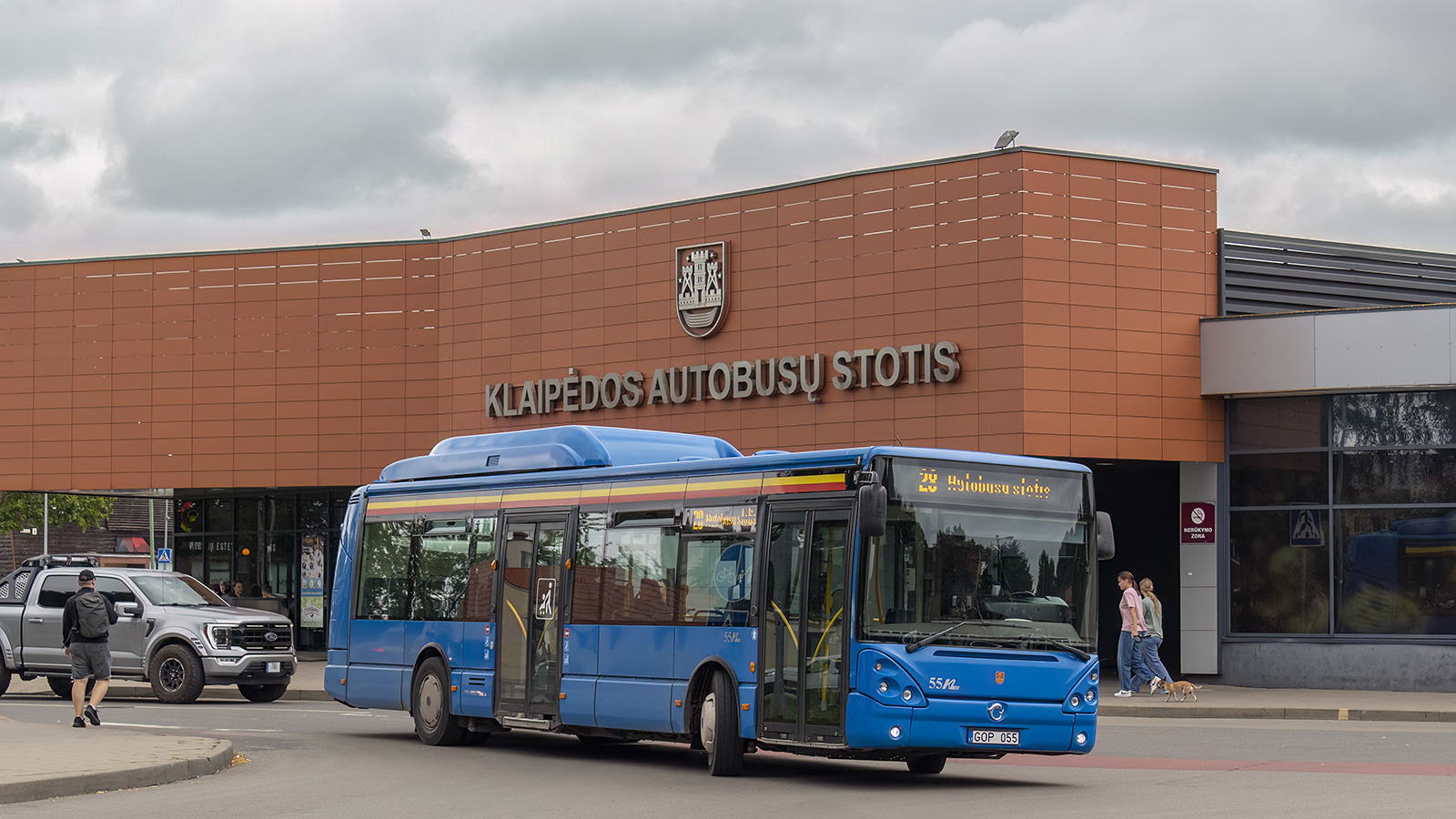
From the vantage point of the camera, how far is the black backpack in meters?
19.0

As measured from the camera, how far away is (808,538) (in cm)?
1436

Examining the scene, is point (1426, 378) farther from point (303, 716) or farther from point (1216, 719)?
point (303, 716)

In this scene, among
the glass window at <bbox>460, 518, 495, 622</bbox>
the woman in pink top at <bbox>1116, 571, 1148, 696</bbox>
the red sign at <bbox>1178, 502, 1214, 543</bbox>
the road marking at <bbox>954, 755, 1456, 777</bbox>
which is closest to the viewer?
the road marking at <bbox>954, 755, 1456, 777</bbox>

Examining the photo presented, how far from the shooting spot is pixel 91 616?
1909cm

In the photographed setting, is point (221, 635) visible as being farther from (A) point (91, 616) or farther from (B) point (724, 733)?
(B) point (724, 733)

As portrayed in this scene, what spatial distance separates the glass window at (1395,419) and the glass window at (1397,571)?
3.53 feet

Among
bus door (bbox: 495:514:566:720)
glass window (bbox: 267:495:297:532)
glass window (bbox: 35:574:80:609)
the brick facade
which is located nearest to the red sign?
the brick facade

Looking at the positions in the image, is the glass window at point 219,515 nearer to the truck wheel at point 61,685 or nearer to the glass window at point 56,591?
the truck wheel at point 61,685

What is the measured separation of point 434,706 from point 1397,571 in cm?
1554

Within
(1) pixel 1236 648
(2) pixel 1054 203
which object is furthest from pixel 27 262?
(1) pixel 1236 648

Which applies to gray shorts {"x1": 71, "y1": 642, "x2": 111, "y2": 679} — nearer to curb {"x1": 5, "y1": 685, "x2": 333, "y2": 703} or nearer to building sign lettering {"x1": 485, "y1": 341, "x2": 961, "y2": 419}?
curb {"x1": 5, "y1": 685, "x2": 333, "y2": 703}

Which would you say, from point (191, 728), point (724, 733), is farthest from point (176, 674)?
point (724, 733)

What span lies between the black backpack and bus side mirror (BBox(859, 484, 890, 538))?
9.85m

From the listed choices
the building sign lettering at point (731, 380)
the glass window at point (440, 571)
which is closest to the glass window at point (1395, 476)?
the building sign lettering at point (731, 380)
